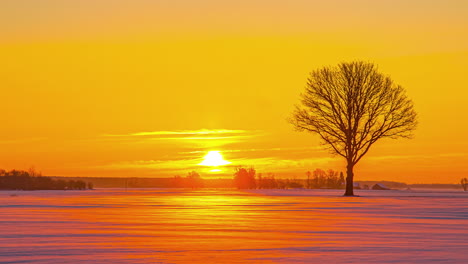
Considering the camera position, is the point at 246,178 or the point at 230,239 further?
the point at 246,178

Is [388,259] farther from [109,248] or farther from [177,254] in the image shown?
[109,248]

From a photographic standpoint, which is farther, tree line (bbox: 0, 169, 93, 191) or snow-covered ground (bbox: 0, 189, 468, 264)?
tree line (bbox: 0, 169, 93, 191)

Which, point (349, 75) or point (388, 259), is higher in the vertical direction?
point (349, 75)

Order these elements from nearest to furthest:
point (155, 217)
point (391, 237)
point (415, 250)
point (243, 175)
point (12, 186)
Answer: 1. point (415, 250)
2. point (391, 237)
3. point (155, 217)
4. point (12, 186)
5. point (243, 175)

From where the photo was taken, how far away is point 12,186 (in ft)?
253

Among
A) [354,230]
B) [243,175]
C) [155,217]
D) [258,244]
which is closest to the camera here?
[258,244]

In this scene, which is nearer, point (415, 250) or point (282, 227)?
point (415, 250)

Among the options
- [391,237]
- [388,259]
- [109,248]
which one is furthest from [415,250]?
[109,248]

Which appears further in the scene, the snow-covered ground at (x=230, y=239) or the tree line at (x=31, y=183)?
the tree line at (x=31, y=183)

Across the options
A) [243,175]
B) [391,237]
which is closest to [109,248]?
[391,237]

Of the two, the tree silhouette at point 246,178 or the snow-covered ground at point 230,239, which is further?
the tree silhouette at point 246,178

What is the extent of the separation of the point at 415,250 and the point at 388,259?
1.62 metres

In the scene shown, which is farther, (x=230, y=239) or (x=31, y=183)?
(x=31, y=183)

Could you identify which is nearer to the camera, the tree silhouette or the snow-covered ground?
the snow-covered ground
